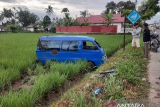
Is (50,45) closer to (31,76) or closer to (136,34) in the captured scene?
(31,76)

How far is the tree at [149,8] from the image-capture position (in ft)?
157

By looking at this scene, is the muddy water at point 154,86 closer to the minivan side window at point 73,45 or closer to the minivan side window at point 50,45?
the minivan side window at point 73,45

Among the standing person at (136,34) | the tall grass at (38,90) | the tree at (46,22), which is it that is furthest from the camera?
the tree at (46,22)

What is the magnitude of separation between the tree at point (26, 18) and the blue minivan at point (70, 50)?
9511 cm

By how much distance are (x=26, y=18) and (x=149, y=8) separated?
6712cm

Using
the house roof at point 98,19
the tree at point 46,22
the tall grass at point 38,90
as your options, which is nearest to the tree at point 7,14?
the tree at point 46,22

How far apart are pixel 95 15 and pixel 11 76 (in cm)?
8619

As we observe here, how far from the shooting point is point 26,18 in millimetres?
112375

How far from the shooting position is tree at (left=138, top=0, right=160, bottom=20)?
4778cm

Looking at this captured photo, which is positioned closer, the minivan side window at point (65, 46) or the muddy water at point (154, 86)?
the muddy water at point (154, 86)

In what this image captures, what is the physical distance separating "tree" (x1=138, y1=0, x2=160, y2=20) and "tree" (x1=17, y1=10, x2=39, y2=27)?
61.8m

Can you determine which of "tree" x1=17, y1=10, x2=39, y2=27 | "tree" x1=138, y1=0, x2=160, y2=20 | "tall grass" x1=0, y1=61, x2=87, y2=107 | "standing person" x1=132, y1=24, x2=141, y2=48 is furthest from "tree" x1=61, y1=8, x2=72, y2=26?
Result: "tall grass" x1=0, y1=61, x2=87, y2=107

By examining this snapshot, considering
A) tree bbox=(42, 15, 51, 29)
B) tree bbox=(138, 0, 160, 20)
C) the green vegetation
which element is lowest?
tree bbox=(42, 15, 51, 29)

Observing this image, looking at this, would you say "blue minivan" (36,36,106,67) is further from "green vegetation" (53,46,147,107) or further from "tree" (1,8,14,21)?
"tree" (1,8,14,21)
